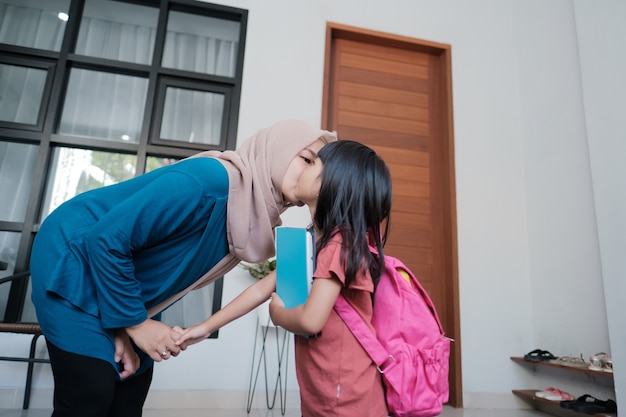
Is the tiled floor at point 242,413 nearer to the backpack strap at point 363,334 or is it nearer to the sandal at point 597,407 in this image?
the sandal at point 597,407

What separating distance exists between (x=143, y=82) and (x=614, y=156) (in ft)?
10.2

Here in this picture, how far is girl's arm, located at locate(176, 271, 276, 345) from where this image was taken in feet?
3.15

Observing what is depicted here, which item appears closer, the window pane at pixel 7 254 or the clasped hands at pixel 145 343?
the clasped hands at pixel 145 343

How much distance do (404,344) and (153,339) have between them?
520mm

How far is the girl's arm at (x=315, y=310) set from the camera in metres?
0.83

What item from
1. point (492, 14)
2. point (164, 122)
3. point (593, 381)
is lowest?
point (593, 381)

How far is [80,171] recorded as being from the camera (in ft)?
9.86

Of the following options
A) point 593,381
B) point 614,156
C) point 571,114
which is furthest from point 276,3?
point 593,381

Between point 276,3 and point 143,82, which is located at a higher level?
point 276,3

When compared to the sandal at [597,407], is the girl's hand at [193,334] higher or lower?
higher

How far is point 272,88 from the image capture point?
10.5 ft

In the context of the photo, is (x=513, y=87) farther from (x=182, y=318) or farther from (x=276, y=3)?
(x=182, y=318)

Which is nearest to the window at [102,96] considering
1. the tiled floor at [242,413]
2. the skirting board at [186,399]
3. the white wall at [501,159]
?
the white wall at [501,159]

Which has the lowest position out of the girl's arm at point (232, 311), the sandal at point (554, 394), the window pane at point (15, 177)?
the sandal at point (554, 394)
